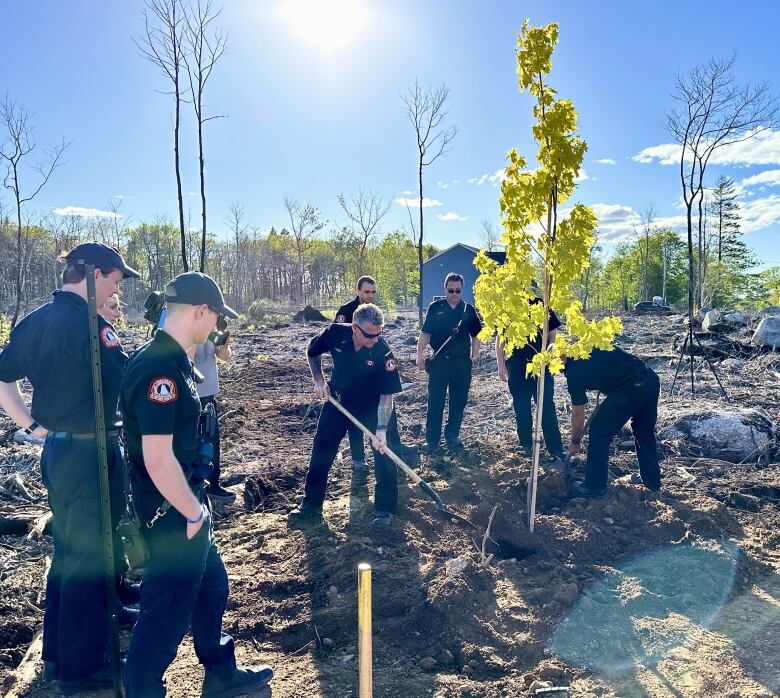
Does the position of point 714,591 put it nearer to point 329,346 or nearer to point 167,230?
point 329,346

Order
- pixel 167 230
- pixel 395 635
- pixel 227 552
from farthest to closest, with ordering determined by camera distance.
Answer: pixel 167 230 → pixel 227 552 → pixel 395 635

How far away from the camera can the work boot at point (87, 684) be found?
2.71m

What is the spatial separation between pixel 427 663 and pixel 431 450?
3562 mm

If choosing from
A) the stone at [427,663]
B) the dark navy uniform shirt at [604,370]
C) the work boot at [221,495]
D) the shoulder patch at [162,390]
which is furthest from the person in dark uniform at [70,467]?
the dark navy uniform shirt at [604,370]

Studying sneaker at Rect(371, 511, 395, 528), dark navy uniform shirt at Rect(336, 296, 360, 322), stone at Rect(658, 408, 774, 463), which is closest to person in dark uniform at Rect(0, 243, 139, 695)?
sneaker at Rect(371, 511, 395, 528)

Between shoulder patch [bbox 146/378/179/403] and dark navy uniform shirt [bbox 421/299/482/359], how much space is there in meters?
4.35

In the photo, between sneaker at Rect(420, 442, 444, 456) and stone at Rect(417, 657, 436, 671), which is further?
sneaker at Rect(420, 442, 444, 456)

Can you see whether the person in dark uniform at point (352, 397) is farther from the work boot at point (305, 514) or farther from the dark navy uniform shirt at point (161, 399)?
the dark navy uniform shirt at point (161, 399)

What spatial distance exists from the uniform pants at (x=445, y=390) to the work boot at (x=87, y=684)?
428cm

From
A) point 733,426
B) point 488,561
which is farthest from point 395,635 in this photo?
point 733,426

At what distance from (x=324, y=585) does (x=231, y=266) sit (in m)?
55.4

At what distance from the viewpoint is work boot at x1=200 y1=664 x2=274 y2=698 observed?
2713 millimetres

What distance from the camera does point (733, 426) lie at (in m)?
6.77

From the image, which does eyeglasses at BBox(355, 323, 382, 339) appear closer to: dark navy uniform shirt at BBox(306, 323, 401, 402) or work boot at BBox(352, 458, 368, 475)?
dark navy uniform shirt at BBox(306, 323, 401, 402)
